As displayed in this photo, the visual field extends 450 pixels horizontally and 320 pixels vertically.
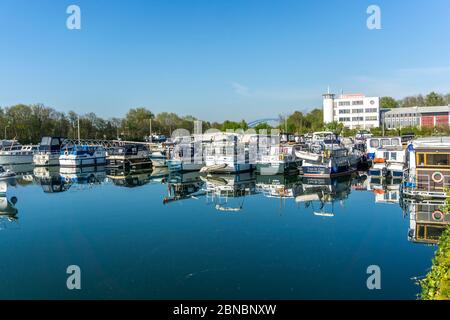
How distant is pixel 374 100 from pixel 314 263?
85.7 m

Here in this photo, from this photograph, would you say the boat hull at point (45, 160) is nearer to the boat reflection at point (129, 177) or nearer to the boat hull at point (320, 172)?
the boat reflection at point (129, 177)

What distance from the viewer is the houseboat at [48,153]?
1790 inches

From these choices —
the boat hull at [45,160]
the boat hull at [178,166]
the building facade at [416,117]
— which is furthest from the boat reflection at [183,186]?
the building facade at [416,117]

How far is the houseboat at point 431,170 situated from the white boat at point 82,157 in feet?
105

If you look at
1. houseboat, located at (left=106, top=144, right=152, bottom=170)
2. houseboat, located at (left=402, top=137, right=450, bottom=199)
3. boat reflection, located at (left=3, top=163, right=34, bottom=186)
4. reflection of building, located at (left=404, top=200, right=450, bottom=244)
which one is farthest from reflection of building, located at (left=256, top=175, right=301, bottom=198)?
boat reflection, located at (left=3, top=163, right=34, bottom=186)

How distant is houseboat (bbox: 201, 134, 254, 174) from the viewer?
107 ft

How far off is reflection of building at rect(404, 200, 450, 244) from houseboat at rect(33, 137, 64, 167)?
124ft

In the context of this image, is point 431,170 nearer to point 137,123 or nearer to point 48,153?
point 48,153

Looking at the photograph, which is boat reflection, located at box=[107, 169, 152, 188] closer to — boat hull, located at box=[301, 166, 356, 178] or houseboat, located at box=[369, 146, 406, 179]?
boat hull, located at box=[301, 166, 356, 178]

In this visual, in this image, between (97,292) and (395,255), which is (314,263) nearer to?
(395,255)

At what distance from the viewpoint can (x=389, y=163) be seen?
3042 cm

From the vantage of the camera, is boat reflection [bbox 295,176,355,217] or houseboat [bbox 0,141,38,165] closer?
boat reflection [bbox 295,176,355,217]

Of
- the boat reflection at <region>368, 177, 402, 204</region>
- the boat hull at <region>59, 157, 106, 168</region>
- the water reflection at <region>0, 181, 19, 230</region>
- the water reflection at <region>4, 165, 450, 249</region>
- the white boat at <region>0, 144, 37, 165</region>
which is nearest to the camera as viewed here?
the water reflection at <region>4, 165, 450, 249</region>

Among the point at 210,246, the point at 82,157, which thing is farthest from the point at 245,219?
the point at 82,157
